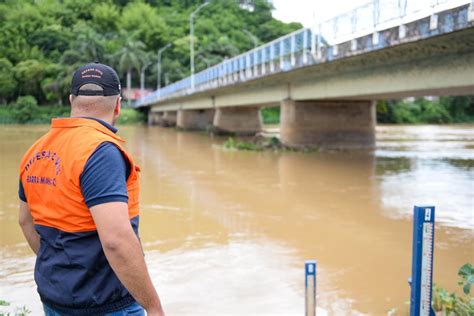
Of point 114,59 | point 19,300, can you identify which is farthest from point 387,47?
point 114,59

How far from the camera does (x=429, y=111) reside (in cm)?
6266

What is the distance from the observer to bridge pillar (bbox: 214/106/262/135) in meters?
36.5

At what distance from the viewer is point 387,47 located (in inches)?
Answer: 496

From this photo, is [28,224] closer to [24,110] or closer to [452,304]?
[452,304]

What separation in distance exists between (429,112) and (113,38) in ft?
188

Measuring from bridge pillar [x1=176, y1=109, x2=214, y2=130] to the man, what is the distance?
4393cm

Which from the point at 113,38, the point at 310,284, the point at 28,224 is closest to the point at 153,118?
the point at 113,38

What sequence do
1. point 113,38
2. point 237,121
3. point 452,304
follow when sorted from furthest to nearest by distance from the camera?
point 113,38 → point 237,121 → point 452,304

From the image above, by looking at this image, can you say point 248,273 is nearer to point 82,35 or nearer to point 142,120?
point 142,120

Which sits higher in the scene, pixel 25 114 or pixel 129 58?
pixel 129 58

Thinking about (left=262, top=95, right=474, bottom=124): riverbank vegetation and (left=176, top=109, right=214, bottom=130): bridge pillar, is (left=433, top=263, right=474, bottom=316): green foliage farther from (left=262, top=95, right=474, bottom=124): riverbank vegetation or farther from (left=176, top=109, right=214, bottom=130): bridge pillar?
(left=262, top=95, right=474, bottom=124): riverbank vegetation

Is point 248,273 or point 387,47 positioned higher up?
point 387,47

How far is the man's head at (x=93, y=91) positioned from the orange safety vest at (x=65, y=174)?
0.29 feet

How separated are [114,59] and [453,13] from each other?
7406cm
